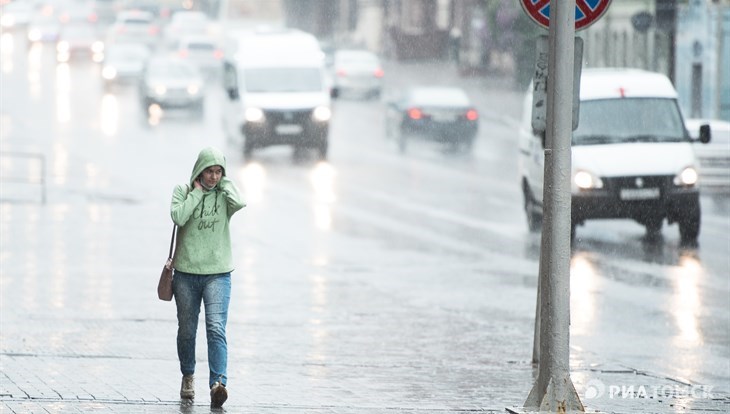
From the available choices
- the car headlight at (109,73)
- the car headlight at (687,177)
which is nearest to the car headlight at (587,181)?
the car headlight at (687,177)

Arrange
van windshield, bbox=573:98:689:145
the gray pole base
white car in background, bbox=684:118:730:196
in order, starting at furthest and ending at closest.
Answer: white car in background, bbox=684:118:730:196, van windshield, bbox=573:98:689:145, the gray pole base

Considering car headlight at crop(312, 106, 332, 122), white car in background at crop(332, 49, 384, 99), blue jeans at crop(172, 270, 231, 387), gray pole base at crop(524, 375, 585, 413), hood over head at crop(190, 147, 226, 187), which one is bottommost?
white car in background at crop(332, 49, 384, 99)

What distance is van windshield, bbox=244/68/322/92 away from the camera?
1431 inches

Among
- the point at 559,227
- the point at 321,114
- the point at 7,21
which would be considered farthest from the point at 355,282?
the point at 7,21

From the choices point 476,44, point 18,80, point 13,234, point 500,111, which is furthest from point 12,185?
point 476,44

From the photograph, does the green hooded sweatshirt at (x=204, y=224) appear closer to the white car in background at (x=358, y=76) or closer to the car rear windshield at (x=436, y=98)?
the car rear windshield at (x=436, y=98)

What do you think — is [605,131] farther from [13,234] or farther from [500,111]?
[500,111]

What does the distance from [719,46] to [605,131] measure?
22364 mm

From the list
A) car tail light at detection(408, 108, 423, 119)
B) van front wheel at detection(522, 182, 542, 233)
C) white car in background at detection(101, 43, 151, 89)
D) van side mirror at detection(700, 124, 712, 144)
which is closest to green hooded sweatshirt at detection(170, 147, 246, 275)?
van side mirror at detection(700, 124, 712, 144)

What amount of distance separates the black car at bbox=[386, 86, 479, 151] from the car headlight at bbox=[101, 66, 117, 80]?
72.1 ft

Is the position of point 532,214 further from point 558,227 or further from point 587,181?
point 558,227

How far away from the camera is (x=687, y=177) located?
69.4 ft

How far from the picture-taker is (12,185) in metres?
28.4

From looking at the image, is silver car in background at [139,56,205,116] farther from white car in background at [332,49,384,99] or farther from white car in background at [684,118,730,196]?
white car in background at [684,118,730,196]
